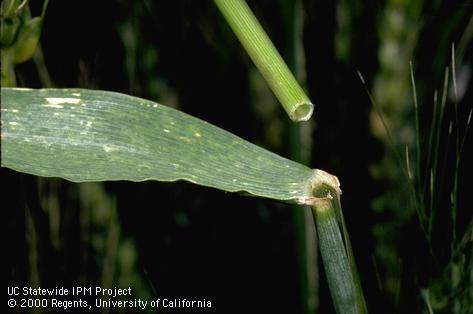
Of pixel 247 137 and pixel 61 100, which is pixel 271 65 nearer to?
pixel 61 100

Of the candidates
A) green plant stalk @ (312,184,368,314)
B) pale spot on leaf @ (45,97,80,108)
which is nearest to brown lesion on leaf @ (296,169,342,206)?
green plant stalk @ (312,184,368,314)

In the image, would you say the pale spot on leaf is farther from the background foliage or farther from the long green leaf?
the background foliage

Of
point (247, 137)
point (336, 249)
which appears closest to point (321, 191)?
point (336, 249)

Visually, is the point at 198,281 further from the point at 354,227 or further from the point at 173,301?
the point at 354,227

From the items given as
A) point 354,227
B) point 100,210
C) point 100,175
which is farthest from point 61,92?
point 354,227

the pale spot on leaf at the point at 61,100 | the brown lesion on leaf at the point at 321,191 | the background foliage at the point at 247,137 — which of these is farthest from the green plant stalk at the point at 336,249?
the background foliage at the point at 247,137

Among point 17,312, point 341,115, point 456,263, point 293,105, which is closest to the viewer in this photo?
point 293,105

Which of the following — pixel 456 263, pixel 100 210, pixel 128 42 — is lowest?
pixel 456 263
